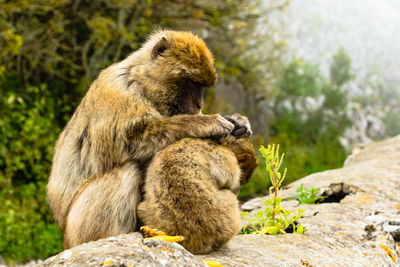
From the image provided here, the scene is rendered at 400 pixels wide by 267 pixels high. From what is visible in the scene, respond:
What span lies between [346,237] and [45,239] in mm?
6137

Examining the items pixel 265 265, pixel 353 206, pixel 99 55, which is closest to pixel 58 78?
pixel 99 55

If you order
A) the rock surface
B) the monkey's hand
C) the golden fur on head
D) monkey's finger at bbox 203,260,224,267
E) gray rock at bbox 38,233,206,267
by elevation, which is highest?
the golden fur on head

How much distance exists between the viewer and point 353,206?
484 cm

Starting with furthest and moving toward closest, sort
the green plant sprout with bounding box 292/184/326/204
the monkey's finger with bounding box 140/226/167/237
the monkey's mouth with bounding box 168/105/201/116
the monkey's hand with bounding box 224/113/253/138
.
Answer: the green plant sprout with bounding box 292/184/326/204 → the monkey's mouth with bounding box 168/105/201/116 → the monkey's hand with bounding box 224/113/253/138 → the monkey's finger with bounding box 140/226/167/237

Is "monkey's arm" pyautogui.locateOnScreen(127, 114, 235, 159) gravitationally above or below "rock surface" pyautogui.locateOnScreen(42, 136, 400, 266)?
above

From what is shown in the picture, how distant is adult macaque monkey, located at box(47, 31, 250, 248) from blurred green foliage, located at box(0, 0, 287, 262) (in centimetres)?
501

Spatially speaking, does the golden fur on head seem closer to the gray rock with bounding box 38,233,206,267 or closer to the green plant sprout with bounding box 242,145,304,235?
the green plant sprout with bounding box 242,145,304,235

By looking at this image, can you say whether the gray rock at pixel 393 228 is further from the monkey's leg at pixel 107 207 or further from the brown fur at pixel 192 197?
the monkey's leg at pixel 107 207

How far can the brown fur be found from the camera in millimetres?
3203

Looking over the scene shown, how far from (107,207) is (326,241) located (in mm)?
1866

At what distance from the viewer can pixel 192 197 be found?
321cm

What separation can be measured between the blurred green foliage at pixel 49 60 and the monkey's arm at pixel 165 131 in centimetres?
567

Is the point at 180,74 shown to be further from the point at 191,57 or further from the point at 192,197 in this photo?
the point at 192,197

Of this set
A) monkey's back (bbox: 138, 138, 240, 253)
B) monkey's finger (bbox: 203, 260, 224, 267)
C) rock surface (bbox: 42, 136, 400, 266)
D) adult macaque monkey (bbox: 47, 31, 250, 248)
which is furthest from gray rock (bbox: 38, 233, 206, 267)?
adult macaque monkey (bbox: 47, 31, 250, 248)
